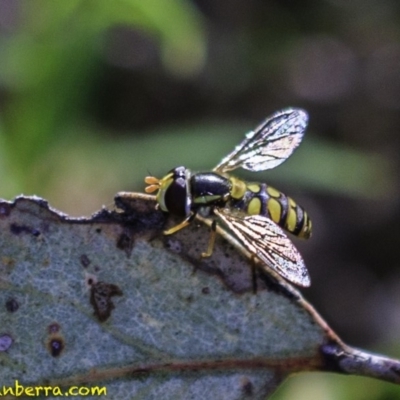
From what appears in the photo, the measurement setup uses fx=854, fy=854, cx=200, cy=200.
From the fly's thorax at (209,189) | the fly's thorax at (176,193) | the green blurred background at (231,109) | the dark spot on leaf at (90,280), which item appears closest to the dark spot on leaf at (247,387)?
the dark spot on leaf at (90,280)

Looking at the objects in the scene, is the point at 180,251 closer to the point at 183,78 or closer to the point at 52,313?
the point at 52,313

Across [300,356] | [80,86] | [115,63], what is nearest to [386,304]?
[80,86]

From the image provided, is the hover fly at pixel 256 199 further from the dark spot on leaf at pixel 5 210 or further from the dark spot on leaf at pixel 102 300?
the dark spot on leaf at pixel 5 210

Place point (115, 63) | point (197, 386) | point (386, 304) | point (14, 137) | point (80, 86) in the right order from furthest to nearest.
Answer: point (115, 63)
point (386, 304)
point (80, 86)
point (14, 137)
point (197, 386)

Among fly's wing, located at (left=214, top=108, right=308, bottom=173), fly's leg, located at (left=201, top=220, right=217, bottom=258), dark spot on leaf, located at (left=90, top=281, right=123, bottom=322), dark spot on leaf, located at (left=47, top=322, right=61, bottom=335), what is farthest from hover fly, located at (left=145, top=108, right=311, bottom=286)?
dark spot on leaf, located at (left=47, top=322, right=61, bottom=335)

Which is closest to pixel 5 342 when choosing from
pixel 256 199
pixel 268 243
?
pixel 268 243

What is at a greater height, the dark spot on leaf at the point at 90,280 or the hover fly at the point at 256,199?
the hover fly at the point at 256,199
